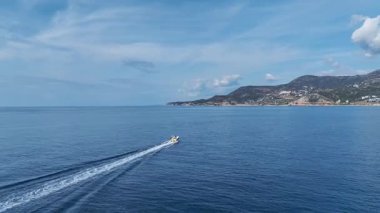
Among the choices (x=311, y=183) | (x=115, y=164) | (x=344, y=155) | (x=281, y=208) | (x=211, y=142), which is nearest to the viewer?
(x=281, y=208)

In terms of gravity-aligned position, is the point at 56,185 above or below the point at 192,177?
above

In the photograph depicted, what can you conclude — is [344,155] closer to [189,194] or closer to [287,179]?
[287,179]

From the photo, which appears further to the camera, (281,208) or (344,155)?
(344,155)

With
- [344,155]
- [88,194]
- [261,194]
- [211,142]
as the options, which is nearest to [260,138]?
[211,142]

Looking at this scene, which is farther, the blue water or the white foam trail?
the blue water

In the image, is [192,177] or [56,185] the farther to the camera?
[192,177]

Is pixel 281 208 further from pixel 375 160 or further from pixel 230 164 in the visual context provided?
pixel 375 160

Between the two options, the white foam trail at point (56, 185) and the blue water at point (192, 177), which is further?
the blue water at point (192, 177)

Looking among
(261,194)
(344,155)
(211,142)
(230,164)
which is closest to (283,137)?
(211,142)

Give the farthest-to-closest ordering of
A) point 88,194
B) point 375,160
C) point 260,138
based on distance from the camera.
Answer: point 260,138 → point 375,160 → point 88,194
